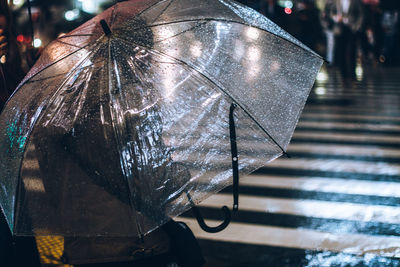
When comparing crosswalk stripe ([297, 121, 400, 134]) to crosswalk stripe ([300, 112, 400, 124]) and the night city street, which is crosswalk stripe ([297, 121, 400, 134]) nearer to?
crosswalk stripe ([300, 112, 400, 124])

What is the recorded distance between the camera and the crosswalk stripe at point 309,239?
14.1 ft

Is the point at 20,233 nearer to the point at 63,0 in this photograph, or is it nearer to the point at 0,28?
the point at 0,28

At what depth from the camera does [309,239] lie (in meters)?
4.57

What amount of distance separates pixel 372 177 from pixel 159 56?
463cm

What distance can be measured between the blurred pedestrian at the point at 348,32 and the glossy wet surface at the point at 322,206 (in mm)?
6026

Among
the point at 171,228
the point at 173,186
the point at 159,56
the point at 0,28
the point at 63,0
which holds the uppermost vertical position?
the point at 63,0

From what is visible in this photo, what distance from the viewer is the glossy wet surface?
4.29 m

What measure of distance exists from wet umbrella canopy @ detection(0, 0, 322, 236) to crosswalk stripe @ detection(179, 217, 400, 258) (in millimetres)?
2045

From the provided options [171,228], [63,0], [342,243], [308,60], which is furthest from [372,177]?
[63,0]

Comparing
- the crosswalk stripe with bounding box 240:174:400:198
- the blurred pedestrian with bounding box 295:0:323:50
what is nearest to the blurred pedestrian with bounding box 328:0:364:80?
the blurred pedestrian with bounding box 295:0:323:50

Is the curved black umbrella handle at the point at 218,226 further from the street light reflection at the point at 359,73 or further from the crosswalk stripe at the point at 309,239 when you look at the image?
the street light reflection at the point at 359,73

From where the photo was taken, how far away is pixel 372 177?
6.20m

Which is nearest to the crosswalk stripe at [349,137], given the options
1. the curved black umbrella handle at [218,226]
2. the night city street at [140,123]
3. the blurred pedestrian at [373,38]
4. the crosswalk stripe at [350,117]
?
the crosswalk stripe at [350,117]

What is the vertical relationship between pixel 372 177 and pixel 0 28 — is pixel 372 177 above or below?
below
